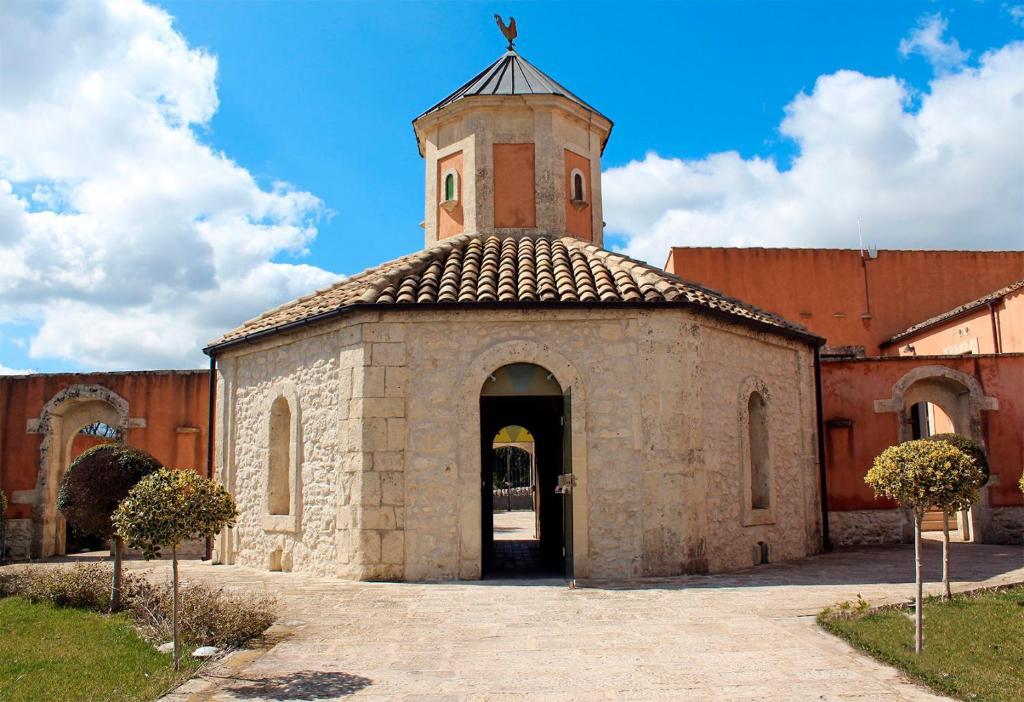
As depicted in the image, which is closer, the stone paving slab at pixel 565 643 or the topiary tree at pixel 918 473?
the stone paving slab at pixel 565 643

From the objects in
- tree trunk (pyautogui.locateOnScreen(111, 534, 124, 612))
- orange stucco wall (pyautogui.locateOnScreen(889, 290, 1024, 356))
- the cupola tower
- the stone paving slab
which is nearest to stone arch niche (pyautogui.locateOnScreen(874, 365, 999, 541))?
orange stucco wall (pyautogui.locateOnScreen(889, 290, 1024, 356))

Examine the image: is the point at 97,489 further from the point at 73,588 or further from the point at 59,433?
the point at 59,433

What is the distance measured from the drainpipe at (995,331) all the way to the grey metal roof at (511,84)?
1130cm

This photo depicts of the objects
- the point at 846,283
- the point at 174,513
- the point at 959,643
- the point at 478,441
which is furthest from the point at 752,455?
the point at 846,283

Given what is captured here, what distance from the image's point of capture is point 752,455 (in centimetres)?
1488

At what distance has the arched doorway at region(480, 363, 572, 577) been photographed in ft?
41.3

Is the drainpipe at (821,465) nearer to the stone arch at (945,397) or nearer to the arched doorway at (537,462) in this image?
the stone arch at (945,397)

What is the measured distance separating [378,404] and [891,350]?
18.0m

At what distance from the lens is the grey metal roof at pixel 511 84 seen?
16875mm

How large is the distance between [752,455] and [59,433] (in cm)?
1581

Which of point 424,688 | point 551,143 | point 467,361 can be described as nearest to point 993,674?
point 424,688

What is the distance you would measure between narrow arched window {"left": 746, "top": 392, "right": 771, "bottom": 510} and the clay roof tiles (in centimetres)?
149

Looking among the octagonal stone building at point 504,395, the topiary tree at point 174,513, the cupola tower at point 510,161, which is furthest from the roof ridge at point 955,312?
the topiary tree at point 174,513

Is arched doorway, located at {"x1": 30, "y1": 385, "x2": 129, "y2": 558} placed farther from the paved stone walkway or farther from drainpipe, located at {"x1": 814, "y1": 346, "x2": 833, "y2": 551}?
drainpipe, located at {"x1": 814, "y1": 346, "x2": 833, "y2": 551}
